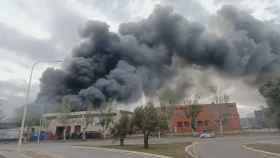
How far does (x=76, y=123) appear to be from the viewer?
68.6m

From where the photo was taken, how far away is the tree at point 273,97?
606 inches

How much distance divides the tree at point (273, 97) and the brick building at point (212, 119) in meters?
48.3

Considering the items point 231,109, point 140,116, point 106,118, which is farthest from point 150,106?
point 231,109

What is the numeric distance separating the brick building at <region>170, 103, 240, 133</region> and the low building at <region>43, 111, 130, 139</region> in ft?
60.5

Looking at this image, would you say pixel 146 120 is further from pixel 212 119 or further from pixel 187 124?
pixel 212 119

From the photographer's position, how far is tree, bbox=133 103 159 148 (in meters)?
25.0

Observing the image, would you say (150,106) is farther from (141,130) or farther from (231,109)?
(231,109)

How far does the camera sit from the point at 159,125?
992 inches

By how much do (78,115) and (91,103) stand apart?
32.8 ft

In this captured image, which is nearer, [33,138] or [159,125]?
[159,125]

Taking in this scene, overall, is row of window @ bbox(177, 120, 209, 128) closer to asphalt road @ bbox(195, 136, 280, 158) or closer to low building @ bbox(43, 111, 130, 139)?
low building @ bbox(43, 111, 130, 139)

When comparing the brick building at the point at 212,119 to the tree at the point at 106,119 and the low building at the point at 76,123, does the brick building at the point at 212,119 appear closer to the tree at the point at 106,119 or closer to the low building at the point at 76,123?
the tree at the point at 106,119

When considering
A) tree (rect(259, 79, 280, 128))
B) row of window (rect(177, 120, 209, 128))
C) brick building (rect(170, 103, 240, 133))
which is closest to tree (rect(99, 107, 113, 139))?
brick building (rect(170, 103, 240, 133))

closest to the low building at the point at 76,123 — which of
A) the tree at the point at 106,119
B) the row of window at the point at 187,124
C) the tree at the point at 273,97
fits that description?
the tree at the point at 106,119
